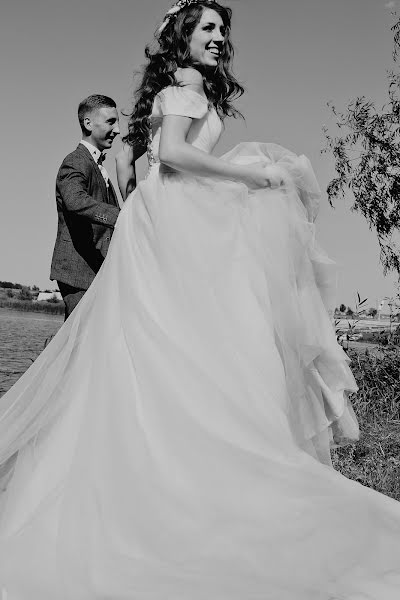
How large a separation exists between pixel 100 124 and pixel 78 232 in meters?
0.64

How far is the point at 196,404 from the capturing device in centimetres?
267

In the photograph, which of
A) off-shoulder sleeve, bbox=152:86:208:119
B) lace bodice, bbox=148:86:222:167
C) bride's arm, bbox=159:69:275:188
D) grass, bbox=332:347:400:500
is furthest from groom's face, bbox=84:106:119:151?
grass, bbox=332:347:400:500

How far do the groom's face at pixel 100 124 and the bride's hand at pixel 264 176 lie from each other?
4.81ft

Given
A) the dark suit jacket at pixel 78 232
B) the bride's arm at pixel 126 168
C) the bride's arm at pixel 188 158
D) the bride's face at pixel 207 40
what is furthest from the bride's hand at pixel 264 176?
the dark suit jacket at pixel 78 232

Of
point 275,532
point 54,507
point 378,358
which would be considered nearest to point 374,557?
point 275,532

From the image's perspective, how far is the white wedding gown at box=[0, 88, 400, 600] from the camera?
7.59ft

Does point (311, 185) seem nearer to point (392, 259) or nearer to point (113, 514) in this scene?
point (113, 514)

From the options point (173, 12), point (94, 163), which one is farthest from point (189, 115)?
point (94, 163)

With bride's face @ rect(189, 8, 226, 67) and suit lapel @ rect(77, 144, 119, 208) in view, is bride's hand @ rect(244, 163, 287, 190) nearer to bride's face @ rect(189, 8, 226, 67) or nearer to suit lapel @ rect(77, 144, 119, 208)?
bride's face @ rect(189, 8, 226, 67)

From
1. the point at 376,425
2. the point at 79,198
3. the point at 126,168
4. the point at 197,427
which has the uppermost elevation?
the point at 126,168

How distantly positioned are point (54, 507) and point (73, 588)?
14.7 inches

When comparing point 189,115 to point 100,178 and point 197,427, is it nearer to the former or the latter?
point 197,427

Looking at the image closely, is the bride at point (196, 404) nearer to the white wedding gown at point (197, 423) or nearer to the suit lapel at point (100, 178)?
the white wedding gown at point (197, 423)

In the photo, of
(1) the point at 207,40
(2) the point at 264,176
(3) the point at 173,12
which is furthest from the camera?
(3) the point at 173,12
